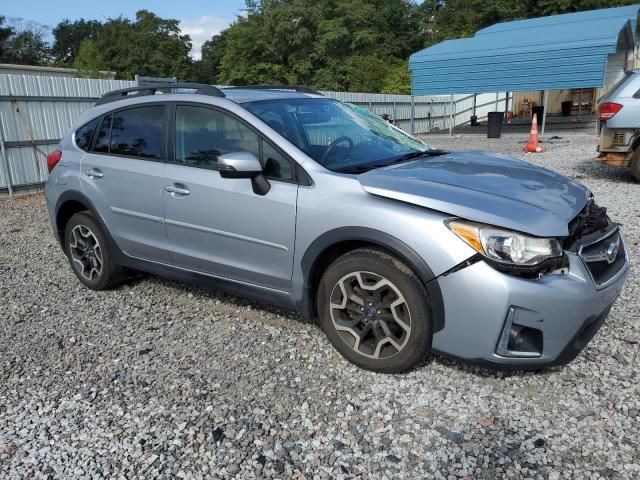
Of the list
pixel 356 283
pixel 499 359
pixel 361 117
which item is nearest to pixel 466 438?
pixel 499 359

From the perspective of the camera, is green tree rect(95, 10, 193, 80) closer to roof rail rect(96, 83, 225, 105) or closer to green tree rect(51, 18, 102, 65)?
green tree rect(51, 18, 102, 65)

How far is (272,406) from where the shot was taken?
296 cm

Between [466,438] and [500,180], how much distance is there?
148cm

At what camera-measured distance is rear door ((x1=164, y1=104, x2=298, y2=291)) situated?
133 inches

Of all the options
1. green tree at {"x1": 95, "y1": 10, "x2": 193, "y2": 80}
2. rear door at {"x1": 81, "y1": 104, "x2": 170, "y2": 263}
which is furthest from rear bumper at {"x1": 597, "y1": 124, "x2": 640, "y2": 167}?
green tree at {"x1": 95, "y1": 10, "x2": 193, "y2": 80}

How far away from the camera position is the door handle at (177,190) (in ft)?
12.4

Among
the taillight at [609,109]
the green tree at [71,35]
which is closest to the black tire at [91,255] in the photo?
the taillight at [609,109]

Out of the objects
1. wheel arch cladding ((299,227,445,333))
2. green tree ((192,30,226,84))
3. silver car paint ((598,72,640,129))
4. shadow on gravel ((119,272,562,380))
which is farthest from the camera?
green tree ((192,30,226,84))

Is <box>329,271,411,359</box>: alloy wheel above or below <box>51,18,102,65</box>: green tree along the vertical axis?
below

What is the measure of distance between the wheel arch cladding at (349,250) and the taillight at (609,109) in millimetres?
6971

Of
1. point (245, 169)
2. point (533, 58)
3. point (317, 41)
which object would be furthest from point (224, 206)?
point (317, 41)

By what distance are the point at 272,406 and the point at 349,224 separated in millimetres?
1106

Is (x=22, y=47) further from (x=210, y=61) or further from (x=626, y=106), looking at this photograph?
(x=626, y=106)

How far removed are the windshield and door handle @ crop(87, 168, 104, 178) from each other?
1.53m
